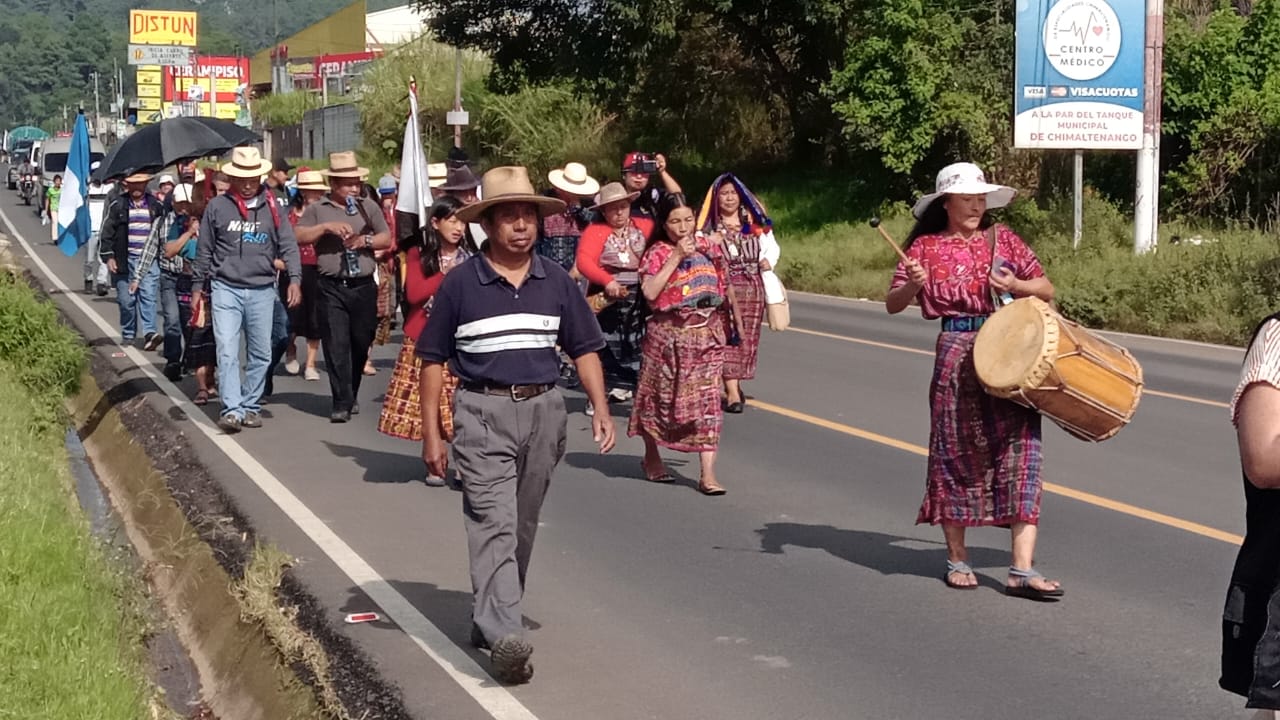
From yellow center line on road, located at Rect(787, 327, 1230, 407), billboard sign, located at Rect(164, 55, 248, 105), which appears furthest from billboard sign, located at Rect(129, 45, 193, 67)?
yellow center line on road, located at Rect(787, 327, 1230, 407)

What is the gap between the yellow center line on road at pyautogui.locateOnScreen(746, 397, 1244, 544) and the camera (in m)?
8.70

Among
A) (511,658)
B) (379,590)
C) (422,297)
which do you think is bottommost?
(379,590)

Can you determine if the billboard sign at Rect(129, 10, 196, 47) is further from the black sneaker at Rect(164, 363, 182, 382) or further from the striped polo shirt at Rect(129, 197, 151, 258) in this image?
the black sneaker at Rect(164, 363, 182, 382)

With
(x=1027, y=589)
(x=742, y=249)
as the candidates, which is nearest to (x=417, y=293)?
(x=742, y=249)

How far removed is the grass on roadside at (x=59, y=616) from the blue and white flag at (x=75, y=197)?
8.64m

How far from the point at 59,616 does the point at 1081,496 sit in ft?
17.9

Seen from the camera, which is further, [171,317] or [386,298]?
[386,298]

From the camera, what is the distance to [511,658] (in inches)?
239

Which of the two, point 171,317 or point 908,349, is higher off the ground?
point 171,317

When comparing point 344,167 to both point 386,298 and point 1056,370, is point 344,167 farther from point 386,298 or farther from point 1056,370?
point 1056,370

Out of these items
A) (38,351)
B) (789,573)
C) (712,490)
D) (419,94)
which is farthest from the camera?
(419,94)

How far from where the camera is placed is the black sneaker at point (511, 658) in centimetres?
605

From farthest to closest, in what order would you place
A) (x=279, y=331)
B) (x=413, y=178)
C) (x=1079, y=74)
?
(x=1079, y=74)
(x=279, y=331)
(x=413, y=178)

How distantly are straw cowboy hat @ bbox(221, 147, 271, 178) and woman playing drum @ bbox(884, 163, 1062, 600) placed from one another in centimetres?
592
